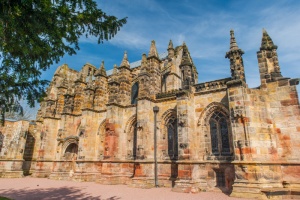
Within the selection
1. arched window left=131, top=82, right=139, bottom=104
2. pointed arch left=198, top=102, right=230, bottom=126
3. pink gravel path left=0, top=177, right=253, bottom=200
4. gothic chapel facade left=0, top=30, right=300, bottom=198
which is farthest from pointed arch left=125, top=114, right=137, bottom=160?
arched window left=131, top=82, right=139, bottom=104

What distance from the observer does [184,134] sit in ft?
43.7

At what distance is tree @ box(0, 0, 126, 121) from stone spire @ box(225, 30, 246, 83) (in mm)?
8473

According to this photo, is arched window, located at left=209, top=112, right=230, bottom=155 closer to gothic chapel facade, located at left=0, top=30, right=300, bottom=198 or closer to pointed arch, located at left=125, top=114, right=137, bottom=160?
gothic chapel facade, located at left=0, top=30, right=300, bottom=198

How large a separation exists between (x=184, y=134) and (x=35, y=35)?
10114 millimetres

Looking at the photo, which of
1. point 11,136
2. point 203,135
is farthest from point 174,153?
point 11,136

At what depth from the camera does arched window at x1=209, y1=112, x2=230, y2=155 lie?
13094 mm

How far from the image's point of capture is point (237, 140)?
11.3 meters

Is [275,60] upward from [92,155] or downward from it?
upward

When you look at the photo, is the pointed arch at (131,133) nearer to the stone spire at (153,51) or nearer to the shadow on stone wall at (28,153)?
the stone spire at (153,51)

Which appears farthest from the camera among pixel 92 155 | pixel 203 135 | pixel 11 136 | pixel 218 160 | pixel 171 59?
pixel 11 136

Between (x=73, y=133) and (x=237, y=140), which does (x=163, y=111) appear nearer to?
(x=237, y=140)

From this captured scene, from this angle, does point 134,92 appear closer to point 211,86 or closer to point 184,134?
point 211,86

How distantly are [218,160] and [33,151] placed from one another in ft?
72.5

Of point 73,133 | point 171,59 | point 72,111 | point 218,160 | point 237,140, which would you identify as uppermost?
point 171,59
